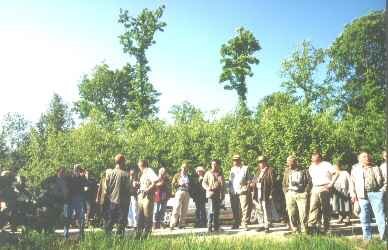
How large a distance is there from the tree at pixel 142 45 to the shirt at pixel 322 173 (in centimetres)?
2377

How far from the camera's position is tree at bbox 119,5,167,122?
3173cm

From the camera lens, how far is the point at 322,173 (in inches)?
354

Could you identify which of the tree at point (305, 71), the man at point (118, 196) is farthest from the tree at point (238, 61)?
the man at point (118, 196)

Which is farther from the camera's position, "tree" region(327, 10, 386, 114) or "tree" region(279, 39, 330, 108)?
"tree" region(279, 39, 330, 108)

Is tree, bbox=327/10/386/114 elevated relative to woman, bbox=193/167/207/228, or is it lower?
elevated

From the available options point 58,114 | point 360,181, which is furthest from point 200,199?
point 58,114

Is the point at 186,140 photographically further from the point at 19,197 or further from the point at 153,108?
the point at 19,197

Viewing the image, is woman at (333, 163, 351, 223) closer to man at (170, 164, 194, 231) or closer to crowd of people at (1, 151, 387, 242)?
crowd of people at (1, 151, 387, 242)

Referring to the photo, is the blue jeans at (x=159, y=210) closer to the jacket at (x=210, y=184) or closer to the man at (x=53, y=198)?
the jacket at (x=210, y=184)

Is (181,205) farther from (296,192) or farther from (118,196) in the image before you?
(296,192)

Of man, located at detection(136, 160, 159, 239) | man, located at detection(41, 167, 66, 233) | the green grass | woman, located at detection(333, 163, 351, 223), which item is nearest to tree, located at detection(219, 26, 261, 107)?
woman, located at detection(333, 163, 351, 223)

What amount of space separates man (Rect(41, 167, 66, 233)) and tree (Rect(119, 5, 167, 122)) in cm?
2741

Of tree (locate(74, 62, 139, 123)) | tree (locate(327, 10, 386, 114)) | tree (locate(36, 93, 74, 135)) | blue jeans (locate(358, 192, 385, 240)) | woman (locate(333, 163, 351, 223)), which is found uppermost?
tree (locate(36, 93, 74, 135))

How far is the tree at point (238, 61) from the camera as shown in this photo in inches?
1406
